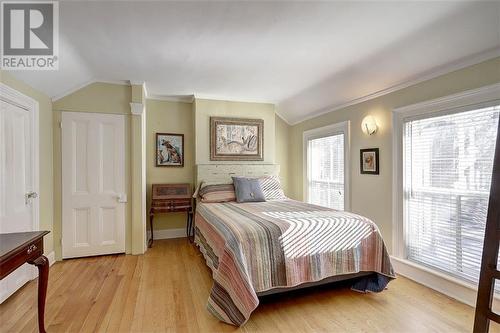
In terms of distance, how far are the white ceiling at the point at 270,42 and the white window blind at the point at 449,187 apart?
60 cm

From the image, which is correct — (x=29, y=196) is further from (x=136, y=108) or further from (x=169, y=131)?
(x=169, y=131)

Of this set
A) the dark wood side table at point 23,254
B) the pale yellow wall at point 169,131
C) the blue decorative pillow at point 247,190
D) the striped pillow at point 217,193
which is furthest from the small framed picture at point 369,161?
the dark wood side table at point 23,254

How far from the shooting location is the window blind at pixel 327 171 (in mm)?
3979

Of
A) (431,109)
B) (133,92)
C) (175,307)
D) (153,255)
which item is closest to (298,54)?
(431,109)

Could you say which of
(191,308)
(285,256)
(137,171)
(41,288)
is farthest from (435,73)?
(41,288)

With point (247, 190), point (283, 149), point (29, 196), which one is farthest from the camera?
point (283, 149)

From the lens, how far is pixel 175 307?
217 centimetres

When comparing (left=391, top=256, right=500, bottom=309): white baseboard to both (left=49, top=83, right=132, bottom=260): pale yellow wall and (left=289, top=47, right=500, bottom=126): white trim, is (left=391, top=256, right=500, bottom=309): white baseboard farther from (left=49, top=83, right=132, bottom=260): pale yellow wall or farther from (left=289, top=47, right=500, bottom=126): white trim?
(left=49, top=83, right=132, bottom=260): pale yellow wall

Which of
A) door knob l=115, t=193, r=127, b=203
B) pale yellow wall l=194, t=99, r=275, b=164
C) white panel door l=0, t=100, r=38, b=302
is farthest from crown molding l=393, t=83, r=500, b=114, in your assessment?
white panel door l=0, t=100, r=38, b=302

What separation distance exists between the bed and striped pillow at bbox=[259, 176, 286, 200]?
118cm

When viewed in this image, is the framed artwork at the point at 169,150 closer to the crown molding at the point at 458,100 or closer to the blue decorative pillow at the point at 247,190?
the blue decorative pillow at the point at 247,190

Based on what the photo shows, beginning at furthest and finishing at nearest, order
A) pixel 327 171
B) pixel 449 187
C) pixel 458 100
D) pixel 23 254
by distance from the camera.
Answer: pixel 327 171, pixel 449 187, pixel 458 100, pixel 23 254

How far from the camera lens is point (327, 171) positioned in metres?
4.29

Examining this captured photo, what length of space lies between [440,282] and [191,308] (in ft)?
7.79
